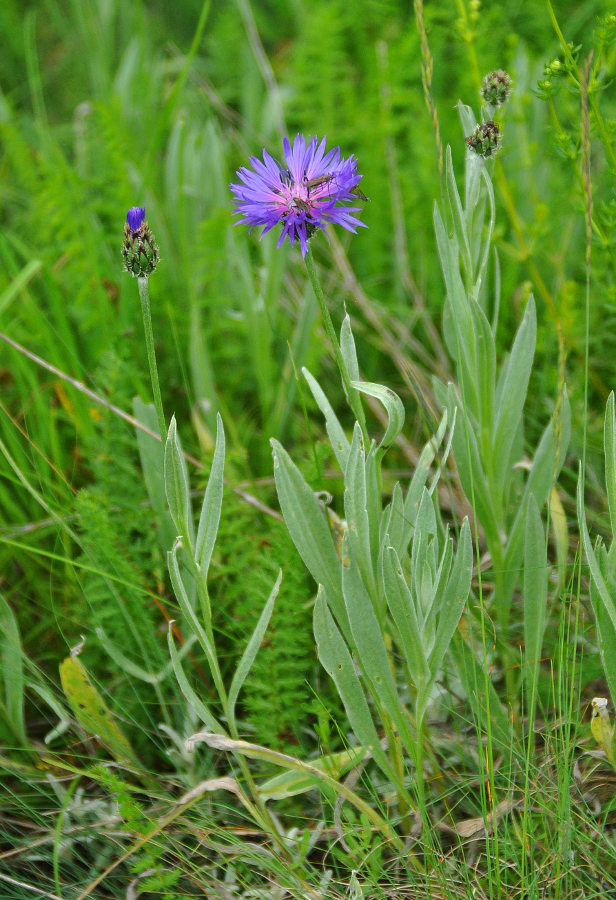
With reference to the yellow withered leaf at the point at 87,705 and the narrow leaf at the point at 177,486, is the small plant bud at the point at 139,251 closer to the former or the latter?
the narrow leaf at the point at 177,486

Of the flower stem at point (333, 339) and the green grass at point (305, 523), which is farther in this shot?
the green grass at point (305, 523)

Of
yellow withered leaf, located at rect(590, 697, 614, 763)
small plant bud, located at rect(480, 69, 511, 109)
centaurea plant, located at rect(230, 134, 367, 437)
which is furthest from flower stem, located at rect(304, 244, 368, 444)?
yellow withered leaf, located at rect(590, 697, 614, 763)

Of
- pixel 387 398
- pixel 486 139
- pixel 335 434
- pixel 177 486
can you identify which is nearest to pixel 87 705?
pixel 177 486

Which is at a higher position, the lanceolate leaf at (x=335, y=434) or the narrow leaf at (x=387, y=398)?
the narrow leaf at (x=387, y=398)

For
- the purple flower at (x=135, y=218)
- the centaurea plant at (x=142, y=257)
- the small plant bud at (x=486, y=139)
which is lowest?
the centaurea plant at (x=142, y=257)

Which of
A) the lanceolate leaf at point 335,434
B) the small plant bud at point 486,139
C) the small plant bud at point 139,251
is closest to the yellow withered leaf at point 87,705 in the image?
the lanceolate leaf at point 335,434

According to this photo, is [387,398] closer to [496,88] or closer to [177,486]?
[177,486]

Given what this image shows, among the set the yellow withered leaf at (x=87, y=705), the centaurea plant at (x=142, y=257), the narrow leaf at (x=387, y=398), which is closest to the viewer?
the centaurea plant at (x=142, y=257)

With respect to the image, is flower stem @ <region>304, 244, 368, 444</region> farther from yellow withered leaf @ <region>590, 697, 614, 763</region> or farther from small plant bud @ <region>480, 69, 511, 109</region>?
yellow withered leaf @ <region>590, 697, 614, 763</region>
